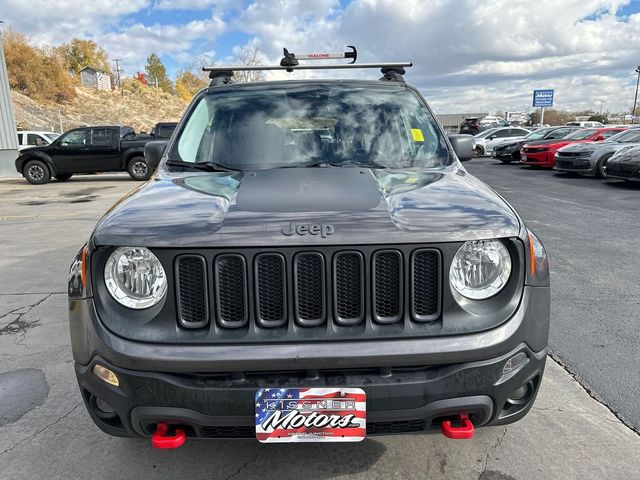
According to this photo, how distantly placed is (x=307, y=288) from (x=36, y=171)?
1713cm

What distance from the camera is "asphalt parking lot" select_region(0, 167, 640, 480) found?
240 cm

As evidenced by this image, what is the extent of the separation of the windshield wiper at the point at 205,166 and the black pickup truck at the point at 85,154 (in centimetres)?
1389

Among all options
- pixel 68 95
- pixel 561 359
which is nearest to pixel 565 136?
pixel 561 359

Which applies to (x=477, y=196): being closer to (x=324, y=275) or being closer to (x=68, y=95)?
(x=324, y=275)

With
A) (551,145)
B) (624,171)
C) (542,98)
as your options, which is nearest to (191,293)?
(624,171)

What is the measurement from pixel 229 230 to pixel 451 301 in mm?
885

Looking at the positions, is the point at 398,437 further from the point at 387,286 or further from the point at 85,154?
the point at 85,154

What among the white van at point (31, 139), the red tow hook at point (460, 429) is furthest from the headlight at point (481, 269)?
the white van at point (31, 139)

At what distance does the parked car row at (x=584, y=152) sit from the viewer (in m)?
12.2

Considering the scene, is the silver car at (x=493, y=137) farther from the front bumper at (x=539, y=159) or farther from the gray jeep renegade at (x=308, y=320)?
the gray jeep renegade at (x=308, y=320)

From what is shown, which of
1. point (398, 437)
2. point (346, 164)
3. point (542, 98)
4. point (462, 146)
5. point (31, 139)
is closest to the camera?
point (398, 437)

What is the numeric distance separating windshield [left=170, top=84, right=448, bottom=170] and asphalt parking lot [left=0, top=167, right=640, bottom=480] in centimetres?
157

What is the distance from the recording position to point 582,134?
720 inches

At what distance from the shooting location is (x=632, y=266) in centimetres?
560
